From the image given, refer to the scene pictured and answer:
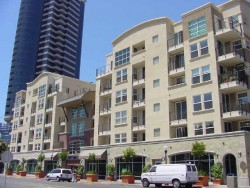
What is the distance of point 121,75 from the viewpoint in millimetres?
49250

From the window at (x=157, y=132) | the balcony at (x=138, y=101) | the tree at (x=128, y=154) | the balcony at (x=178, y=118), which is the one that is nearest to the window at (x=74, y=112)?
the balcony at (x=138, y=101)

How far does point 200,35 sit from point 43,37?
11906cm

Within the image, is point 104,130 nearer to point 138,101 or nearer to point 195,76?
point 138,101

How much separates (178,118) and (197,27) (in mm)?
11746

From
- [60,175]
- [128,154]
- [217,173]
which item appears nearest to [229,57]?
[217,173]

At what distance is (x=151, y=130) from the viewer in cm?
4228

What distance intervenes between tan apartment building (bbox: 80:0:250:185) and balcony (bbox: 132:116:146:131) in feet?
0.48

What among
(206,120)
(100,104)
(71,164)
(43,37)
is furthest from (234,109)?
(43,37)

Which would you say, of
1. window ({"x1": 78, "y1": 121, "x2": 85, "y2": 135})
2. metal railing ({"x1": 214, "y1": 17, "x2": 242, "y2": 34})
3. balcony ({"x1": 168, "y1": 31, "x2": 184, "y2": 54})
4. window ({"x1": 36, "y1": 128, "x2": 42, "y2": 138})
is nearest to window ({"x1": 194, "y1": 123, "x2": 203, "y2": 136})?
balcony ({"x1": 168, "y1": 31, "x2": 184, "y2": 54})

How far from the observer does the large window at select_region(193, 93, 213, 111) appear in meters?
36.5

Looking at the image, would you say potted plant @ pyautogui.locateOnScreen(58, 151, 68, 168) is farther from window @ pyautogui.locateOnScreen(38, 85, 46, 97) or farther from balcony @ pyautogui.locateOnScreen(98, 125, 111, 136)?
window @ pyautogui.locateOnScreen(38, 85, 46, 97)

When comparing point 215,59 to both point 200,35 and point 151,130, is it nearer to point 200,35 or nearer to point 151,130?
point 200,35

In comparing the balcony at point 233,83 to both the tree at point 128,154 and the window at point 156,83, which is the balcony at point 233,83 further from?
the tree at point 128,154

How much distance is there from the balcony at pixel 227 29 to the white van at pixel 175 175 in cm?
1691
